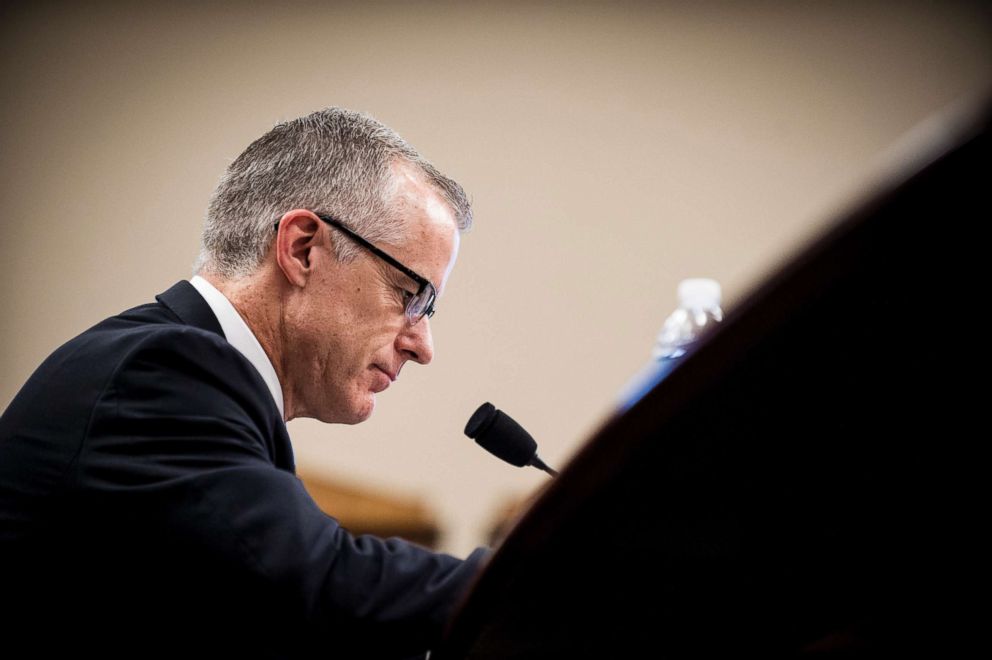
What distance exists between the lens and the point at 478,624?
0.39 meters

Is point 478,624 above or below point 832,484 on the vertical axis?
below

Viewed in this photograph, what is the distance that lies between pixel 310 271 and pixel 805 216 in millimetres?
2407

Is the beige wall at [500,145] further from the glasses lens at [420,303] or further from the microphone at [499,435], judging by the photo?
the microphone at [499,435]

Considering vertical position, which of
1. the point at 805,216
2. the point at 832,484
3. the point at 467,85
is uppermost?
the point at 467,85

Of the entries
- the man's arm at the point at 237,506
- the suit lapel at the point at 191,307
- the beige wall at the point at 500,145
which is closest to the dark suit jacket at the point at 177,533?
the man's arm at the point at 237,506

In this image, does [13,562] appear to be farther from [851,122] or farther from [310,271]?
[851,122]

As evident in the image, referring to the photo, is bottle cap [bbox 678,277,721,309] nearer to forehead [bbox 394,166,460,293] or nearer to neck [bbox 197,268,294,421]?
forehead [bbox 394,166,460,293]

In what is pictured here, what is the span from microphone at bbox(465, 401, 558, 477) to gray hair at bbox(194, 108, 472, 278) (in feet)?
1.00

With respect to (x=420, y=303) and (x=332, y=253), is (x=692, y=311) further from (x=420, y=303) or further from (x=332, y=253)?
(x=332, y=253)

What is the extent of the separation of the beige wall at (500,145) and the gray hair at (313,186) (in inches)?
73.3

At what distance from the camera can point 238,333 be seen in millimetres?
1009

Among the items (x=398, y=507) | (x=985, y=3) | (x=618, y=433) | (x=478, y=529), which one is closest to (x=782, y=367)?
(x=618, y=433)

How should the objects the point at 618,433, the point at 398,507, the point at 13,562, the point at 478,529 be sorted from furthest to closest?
the point at 478,529 < the point at 398,507 < the point at 13,562 < the point at 618,433

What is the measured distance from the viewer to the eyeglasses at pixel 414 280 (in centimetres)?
105
